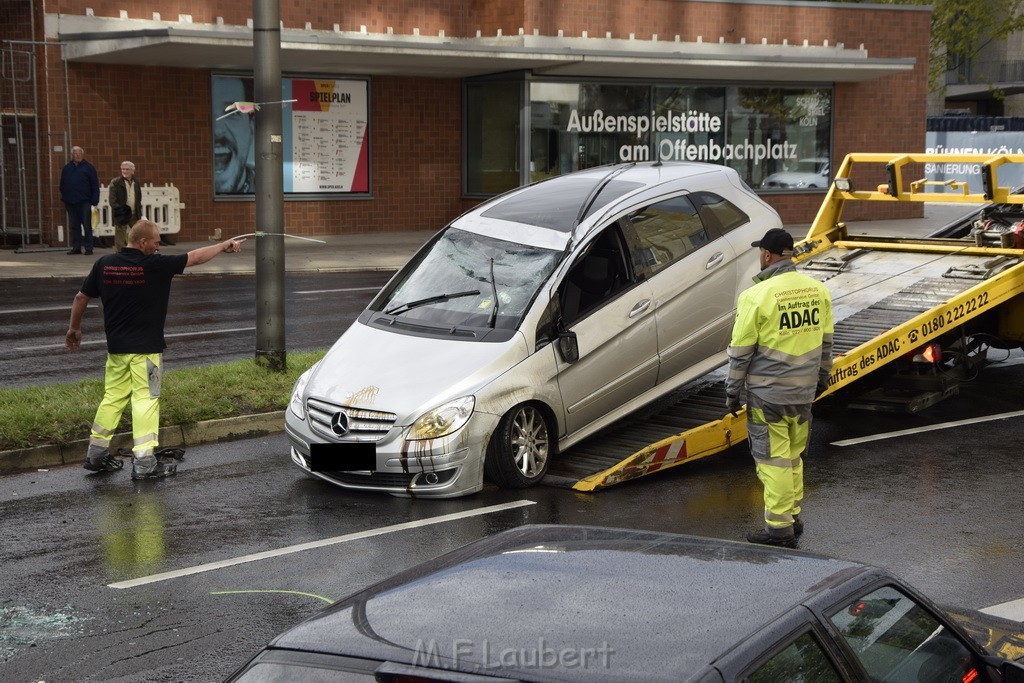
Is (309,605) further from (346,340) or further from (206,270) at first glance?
(206,270)

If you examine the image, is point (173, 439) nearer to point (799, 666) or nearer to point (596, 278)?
point (596, 278)

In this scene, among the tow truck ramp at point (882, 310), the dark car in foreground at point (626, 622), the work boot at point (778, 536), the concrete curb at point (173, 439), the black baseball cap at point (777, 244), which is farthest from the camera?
the concrete curb at point (173, 439)

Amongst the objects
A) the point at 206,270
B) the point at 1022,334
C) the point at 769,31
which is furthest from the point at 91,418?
the point at 769,31

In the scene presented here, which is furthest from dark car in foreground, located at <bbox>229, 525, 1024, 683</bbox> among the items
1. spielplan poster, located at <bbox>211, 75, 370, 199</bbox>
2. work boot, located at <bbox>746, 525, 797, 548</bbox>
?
spielplan poster, located at <bbox>211, 75, 370, 199</bbox>

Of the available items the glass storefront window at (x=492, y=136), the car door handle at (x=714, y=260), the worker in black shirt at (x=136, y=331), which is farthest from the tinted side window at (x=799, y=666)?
the glass storefront window at (x=492, y=136)

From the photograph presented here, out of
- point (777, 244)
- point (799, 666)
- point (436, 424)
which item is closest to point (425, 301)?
point (436, 424)

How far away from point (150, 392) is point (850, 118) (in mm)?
26041

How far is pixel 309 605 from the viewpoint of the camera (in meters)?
6.44

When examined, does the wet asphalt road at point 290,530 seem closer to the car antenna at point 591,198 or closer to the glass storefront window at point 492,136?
the car antenna at point 591,198

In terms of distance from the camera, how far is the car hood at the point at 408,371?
8.29 m

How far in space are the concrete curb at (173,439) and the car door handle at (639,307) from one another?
10.0 feet

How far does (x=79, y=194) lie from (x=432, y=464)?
15860mm

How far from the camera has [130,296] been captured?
349 inches

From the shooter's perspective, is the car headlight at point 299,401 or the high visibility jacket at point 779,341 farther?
the car headlight at point 299,401
